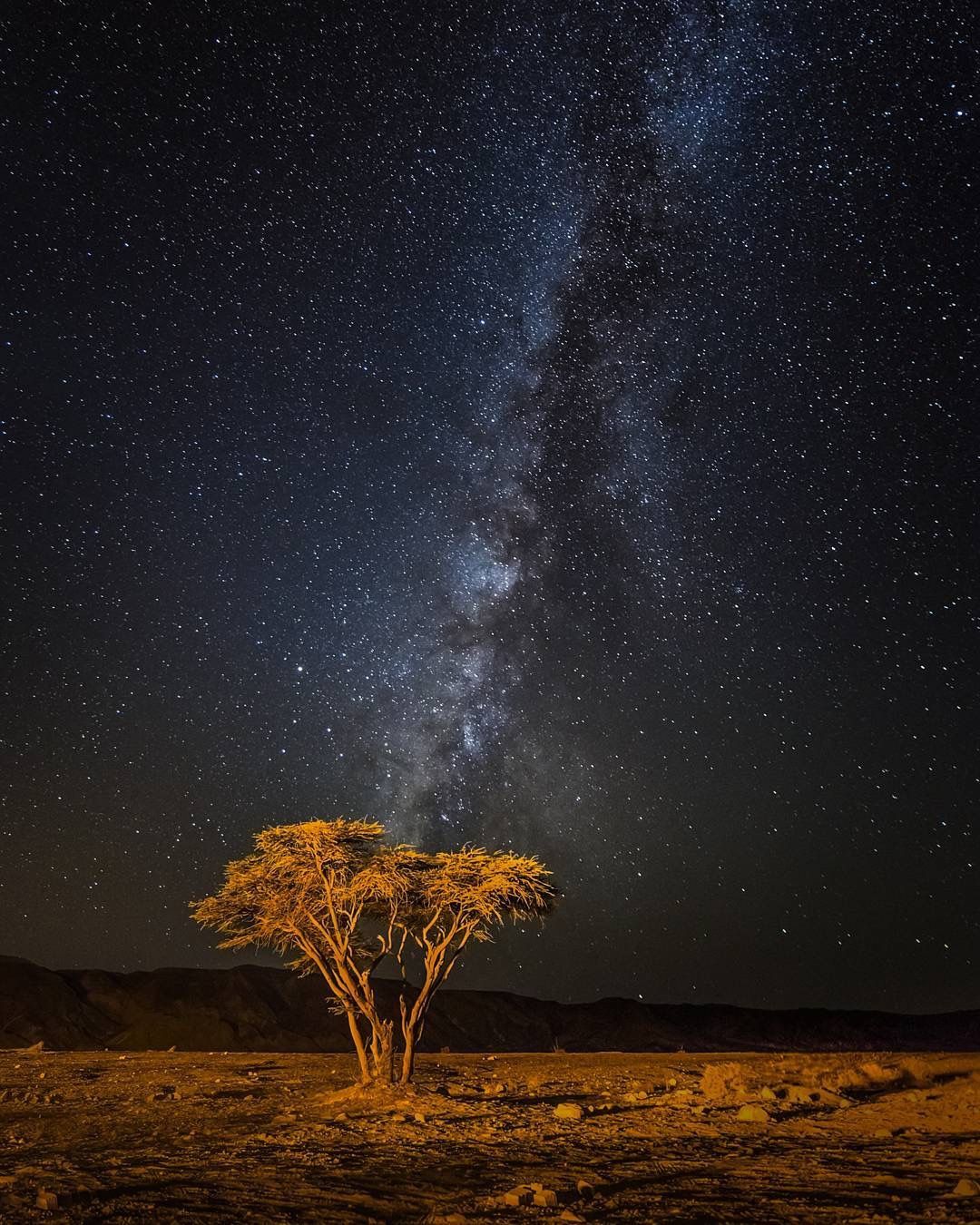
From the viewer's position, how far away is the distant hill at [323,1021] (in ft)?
194

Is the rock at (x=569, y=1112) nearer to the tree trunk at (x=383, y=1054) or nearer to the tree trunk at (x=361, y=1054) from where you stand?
the tree trunk at (x=383, y=1054)

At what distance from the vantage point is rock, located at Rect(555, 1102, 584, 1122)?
15.4 meters

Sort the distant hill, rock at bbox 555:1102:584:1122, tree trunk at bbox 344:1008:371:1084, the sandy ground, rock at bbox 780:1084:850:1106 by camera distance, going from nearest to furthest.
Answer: the sandy ground → rock at bbox 555:1102:584:1122 → rock at bbox 780:1084:850:1106 → tree trunk at bbox 344:1008:371:1084 → the distant hill

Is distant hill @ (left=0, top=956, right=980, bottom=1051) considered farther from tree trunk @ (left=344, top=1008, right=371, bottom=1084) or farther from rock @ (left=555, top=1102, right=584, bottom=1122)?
rock @ (left=555, top=1102, right=584, bottom=1122)

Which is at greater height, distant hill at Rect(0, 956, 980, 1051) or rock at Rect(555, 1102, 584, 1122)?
distant hill at Rect(0, 956, 980, 1051)

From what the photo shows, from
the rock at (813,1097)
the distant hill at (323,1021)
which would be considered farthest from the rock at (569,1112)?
the distant hill at (323,1021)

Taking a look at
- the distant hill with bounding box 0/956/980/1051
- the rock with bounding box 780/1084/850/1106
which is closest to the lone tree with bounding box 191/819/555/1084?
the rock with bounding box 780/1084/850/1106

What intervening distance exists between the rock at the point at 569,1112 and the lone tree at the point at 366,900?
12.7 feet

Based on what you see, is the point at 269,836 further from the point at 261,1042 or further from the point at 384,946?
the point at 261,1042

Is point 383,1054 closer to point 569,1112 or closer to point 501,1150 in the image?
point 569,1112

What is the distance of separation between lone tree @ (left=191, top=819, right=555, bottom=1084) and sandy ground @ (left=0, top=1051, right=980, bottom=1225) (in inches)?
75.8

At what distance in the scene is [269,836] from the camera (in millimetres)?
20172

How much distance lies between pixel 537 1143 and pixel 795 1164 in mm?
3753

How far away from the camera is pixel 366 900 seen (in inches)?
820
